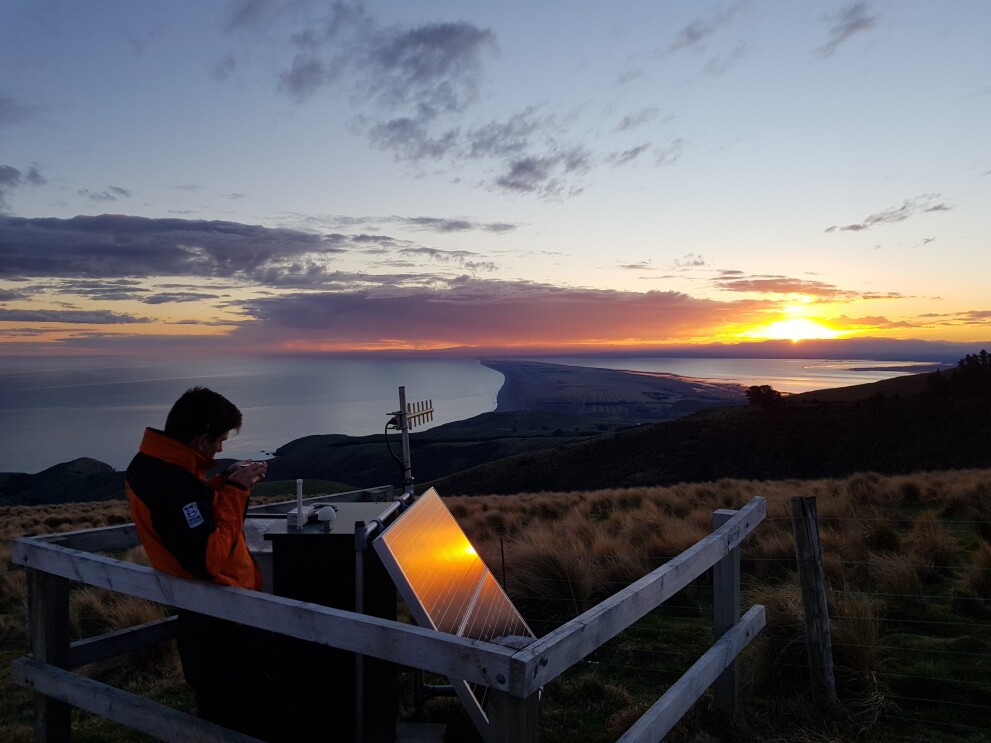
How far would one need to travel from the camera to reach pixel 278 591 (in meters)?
3.30

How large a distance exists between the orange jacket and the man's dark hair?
80 millimetres

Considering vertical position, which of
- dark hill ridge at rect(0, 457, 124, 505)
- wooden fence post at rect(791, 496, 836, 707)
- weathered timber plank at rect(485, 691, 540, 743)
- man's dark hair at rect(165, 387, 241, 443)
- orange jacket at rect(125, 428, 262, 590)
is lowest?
dark hill ridge at rect(0, 457, 124, 505)

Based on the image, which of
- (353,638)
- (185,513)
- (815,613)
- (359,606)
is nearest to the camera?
(353,638)

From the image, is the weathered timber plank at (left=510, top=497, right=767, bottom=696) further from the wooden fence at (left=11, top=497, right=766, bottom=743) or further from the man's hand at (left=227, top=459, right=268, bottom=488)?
the man's hand at (left=227, top=459, right=268, bottom=488)

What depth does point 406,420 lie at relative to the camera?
6.03 meters

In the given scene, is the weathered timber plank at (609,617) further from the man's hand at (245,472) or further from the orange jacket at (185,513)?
the man's hand at (245,472)

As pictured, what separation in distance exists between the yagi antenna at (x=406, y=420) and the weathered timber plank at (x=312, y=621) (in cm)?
219

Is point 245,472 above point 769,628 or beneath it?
above

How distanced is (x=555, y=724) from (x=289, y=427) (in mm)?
179038

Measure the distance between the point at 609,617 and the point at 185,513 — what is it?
174 cm

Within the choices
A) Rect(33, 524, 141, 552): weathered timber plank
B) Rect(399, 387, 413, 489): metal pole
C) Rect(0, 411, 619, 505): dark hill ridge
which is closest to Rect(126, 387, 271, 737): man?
Rect(33, 524, 141, 552): weathered timber plank

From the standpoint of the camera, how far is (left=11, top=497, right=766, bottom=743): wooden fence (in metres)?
1.98

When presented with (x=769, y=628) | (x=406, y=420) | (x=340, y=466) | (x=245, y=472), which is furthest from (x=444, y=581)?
(x=340, y=466)

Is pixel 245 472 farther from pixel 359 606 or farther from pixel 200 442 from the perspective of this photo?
pixel 359 606
